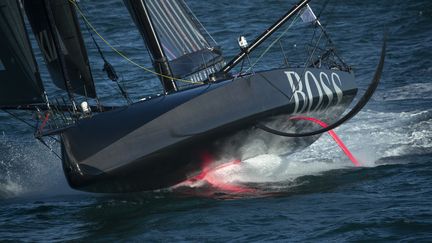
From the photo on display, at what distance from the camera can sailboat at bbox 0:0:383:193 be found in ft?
35.1

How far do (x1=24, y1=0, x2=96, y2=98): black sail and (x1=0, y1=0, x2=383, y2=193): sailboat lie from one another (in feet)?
0.04

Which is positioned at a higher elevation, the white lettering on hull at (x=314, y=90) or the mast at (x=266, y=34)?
the mast at (x=266, y=34)

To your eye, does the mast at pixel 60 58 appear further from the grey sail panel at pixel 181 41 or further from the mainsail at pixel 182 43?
the grey sail panel at pixel 181 41

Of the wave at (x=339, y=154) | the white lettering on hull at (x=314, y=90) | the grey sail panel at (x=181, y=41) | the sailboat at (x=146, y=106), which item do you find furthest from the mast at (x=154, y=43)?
the white lettering on hull at (x=314, y=90)

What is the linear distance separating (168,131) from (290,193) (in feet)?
5.24

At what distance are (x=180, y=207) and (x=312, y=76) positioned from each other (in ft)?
9.42

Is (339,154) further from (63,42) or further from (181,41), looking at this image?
(63,42)

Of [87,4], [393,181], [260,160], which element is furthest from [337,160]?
[87,4]

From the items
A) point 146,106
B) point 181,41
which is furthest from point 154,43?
point 146,106

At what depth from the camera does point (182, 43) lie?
13805 millimetres

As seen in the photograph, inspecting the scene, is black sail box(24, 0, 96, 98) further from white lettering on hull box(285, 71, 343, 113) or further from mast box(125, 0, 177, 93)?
white lettering on hull box(285, 71, 343, 113)

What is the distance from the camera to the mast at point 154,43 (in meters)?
12.8

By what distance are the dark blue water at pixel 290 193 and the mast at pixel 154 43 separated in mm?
1573

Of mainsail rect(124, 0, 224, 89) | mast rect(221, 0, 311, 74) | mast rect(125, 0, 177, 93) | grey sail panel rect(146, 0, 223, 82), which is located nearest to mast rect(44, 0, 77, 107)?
mast rect(125, 0, 177, 93)
